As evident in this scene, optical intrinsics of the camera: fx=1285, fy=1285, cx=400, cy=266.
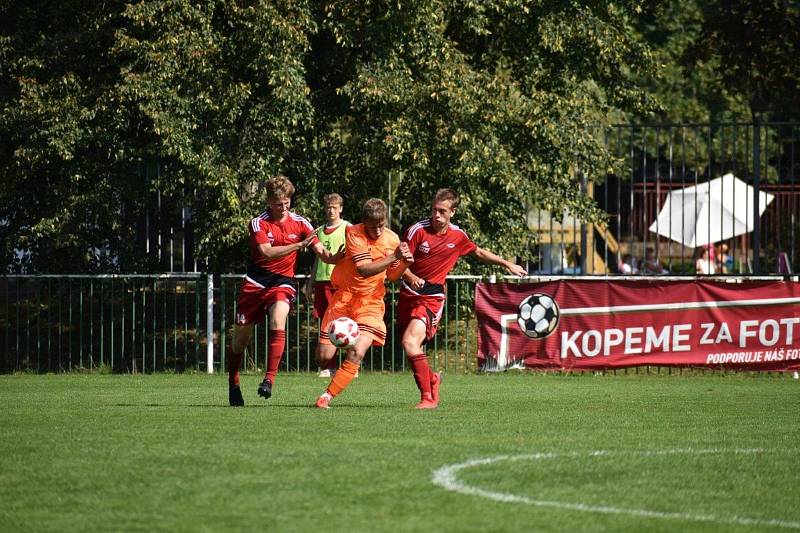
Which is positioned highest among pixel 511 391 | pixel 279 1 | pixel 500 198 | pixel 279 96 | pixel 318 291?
pixel 279 1

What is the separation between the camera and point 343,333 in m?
11.3

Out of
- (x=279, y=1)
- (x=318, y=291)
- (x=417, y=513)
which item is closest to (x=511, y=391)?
(x=318, y=291)

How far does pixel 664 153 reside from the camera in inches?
1677

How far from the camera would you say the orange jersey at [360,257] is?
1141 centimetres

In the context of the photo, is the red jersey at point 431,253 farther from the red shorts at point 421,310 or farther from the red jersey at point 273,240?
the red jersey at point 273,240

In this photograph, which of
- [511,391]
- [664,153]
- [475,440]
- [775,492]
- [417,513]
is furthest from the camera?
[664,153]

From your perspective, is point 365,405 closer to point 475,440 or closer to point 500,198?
point 475,440

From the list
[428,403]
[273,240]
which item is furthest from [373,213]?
[428,403]

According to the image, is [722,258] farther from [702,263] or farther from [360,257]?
[360,257]

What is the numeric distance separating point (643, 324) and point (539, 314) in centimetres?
153

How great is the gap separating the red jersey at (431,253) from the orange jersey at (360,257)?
52 centimetres

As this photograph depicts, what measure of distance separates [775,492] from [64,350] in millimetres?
14944

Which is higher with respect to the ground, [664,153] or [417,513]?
[664,153]

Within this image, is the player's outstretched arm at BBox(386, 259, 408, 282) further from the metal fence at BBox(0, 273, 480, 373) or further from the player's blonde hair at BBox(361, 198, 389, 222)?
the metal fence at BBox(0, 273, 480, 373)
